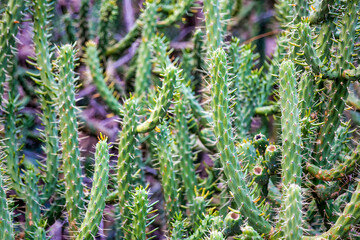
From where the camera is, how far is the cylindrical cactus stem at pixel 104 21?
3.17 metres

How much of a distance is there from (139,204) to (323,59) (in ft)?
3.73

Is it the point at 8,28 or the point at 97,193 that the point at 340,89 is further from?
the point at 8,28

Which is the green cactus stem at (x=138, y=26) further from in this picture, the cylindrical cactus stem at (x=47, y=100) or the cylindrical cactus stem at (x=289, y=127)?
the cylindrical cactus stem at (x=289, y=127)

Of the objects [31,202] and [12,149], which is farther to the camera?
[12,149]

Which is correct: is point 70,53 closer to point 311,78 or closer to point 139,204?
point 139,204

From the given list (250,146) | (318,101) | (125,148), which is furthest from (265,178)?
(125,148)

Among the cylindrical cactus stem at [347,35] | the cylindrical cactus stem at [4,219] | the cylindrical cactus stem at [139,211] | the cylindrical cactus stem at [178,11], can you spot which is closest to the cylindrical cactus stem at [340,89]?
the cylindrical cactus stem at [347,35]

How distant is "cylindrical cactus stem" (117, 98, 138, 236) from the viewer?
2.04 meters

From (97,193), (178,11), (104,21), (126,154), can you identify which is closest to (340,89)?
(126,154)

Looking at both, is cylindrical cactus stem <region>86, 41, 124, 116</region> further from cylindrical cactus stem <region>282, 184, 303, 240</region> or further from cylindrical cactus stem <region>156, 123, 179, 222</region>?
cylindrical cactus stem <region>282, 184, 303, 240</region>

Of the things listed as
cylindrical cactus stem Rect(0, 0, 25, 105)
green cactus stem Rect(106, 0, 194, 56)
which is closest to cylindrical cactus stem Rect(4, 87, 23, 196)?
cylindrical cactus stem Rect(0, 0, 25, 105)

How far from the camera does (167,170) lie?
219 centimetres

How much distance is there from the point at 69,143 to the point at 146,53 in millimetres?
1074

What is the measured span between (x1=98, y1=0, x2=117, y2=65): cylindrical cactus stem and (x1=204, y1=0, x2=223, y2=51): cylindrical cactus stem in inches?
44.1
